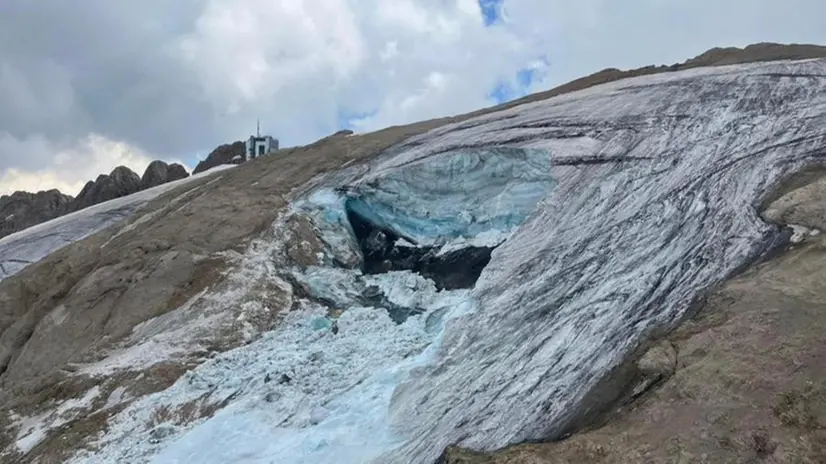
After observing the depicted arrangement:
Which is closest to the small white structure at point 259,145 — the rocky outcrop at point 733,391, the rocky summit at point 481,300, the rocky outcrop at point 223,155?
the rocky outcrop at point 223,155

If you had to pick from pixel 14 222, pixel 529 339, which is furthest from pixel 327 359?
pixel 14 222

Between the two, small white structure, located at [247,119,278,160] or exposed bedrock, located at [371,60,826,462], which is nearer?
exposed bedrock, located at [371,60,826,462]

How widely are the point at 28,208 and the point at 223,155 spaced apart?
55.3 ft

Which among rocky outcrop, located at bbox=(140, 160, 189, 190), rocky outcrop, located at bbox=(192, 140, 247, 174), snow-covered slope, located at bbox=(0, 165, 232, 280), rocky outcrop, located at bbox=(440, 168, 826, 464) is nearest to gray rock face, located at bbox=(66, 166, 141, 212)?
rocky outcrop, located at bbox=(140, 160, 189, 190)

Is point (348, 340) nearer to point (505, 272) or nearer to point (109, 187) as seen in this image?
point (505, 272)

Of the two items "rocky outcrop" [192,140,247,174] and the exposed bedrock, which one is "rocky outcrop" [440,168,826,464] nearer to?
the exposed bedrock

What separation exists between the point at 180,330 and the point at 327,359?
5051 millimetres

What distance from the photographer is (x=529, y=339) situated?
1527 cm

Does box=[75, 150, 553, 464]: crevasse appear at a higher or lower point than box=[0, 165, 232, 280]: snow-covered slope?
lower

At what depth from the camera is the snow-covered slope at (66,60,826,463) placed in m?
14.3

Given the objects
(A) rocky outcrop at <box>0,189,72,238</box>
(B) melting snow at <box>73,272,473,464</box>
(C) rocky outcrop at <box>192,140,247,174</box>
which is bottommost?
(B) melting snow at <box>73,272,473,464</box>

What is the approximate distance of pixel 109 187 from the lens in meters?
54.6

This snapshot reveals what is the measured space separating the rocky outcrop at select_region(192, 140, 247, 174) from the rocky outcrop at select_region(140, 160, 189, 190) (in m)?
5.31

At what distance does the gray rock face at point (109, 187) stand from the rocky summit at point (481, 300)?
24.3 m
